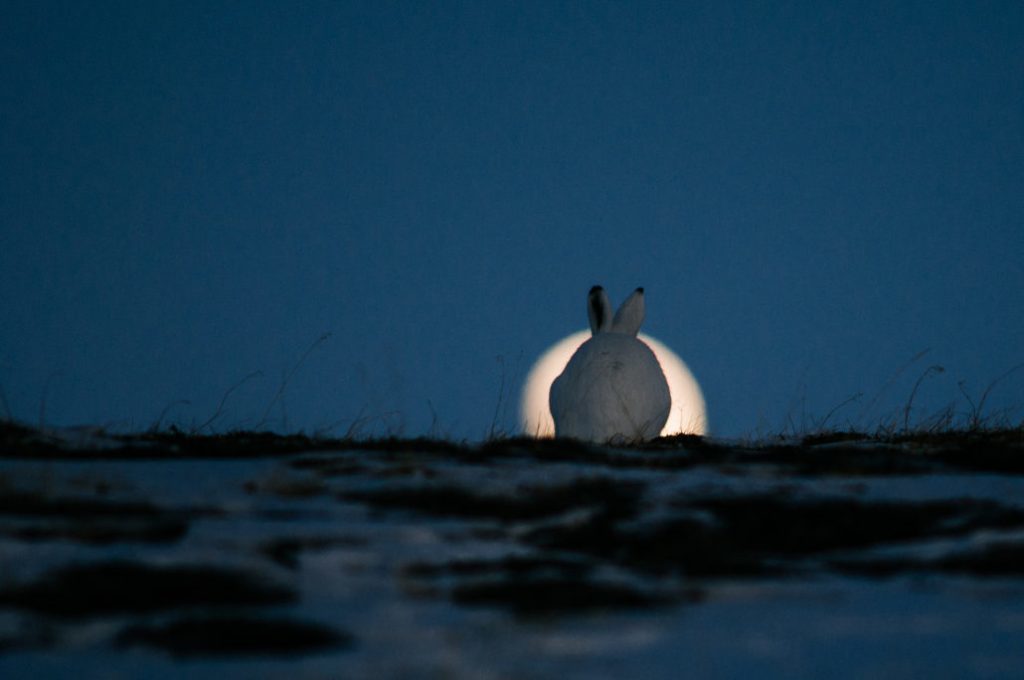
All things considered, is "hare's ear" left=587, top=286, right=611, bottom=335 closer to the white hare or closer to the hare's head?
the hare's head

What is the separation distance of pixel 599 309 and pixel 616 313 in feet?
0.57

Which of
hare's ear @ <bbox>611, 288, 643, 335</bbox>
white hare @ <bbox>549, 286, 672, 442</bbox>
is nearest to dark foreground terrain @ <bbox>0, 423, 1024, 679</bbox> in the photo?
white hare @ <bbox>549, 286, 672, 442</bbox>

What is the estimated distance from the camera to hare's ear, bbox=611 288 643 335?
8.41 m

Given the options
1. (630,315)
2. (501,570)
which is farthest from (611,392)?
(501,570)

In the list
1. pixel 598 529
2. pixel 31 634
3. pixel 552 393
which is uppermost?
pixel 552 393

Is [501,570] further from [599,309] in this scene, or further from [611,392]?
[599,309]

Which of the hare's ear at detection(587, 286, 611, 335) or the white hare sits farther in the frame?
the hare's ear at detection(587, 286, 611, 335)

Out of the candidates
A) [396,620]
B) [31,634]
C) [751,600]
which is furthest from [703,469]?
[31,634]

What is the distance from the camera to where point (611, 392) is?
7602 mm

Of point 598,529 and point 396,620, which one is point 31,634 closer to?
point 396,620

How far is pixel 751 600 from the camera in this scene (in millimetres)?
2408

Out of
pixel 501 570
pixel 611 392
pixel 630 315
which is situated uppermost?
pixel 630 315

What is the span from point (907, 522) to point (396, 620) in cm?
196

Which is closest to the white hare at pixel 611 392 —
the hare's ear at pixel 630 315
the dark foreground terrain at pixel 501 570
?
the hare's ear at pixel 630 315
